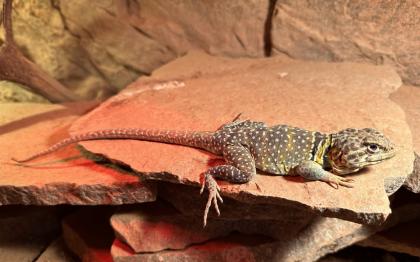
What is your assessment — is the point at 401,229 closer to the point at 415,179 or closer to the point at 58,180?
the point at 415,179

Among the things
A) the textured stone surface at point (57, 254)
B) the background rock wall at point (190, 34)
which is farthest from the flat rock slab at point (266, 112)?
the textured stone surface at point (57, 254)

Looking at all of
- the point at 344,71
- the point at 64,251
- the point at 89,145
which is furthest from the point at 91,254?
the point at 344,71

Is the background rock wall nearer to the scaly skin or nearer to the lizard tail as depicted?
the scaly skin

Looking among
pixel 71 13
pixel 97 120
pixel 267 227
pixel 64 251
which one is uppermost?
pixel 71 13

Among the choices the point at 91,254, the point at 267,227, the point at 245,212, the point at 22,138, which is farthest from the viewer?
the point at 22,138

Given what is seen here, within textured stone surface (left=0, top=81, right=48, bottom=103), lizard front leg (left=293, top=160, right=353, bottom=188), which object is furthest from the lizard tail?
textured stone surface (left=0, top=81, right=48, bottom=103)

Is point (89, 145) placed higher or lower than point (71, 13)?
lower

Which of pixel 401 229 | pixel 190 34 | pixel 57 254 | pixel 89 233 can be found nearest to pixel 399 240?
pixel 401 229

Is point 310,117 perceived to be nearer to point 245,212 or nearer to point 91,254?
point 245,212
